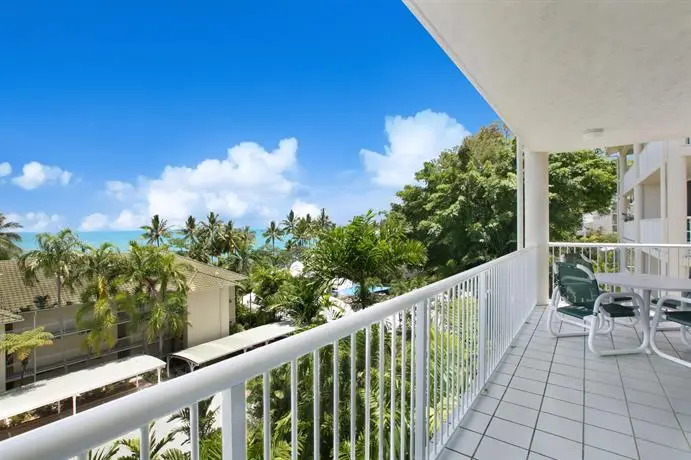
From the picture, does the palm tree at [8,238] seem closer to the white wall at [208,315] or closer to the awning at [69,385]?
the awning at [69,385]

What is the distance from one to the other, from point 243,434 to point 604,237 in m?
27.9

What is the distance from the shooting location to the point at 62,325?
58.4 ft

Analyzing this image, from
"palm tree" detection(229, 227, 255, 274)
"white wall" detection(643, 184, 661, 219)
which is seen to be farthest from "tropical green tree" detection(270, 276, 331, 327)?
"palm tree" detection(229, 227, 255, 274)

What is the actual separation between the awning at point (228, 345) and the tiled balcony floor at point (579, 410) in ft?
54.1

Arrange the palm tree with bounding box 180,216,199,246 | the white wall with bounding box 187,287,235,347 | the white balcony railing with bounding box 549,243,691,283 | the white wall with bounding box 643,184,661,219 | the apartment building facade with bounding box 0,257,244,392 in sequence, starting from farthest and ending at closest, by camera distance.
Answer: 1. the palm tree with bounding box 180,216,199,246
2. the white wall with bounding box 187,287,235,347
3. the apartment building facade with bounding box 0,257,244,392
4. the white wall with bounding box 643,184,661,219
5. the white balcony railing with bounding box 549,243,691,283

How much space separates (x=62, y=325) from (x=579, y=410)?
2208 cm

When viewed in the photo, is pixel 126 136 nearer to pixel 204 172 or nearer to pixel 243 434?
pixel 204 172

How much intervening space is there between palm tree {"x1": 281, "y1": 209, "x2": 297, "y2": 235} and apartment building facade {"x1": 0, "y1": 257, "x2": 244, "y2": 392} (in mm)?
25818

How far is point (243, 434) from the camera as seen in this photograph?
87cm

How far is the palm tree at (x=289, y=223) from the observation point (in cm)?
4794

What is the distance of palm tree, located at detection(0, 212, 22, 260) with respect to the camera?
91.3ft

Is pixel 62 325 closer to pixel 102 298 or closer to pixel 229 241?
pixel 102 298

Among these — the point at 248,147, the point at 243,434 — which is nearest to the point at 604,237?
the point at 243,434

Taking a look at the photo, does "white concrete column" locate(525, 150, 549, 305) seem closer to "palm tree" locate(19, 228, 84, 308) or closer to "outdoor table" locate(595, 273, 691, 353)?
"outdoor table" locate(595, 273, 691, 353)
